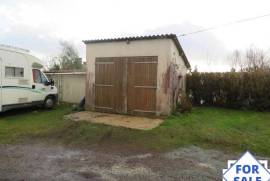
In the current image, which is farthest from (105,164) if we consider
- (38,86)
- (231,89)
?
(231,89)

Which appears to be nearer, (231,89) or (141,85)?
(141,85)

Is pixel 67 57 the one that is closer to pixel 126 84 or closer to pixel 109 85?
pixel 109 85

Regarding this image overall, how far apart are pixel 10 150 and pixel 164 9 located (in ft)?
31.4

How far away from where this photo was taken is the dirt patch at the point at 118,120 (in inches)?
359

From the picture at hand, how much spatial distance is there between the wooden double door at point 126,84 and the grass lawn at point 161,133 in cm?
145

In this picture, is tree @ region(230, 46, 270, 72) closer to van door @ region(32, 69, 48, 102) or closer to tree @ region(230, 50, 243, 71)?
tree @ region(230, 50, 243, 71)

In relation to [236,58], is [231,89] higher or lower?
lower

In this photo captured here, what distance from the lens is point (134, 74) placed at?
10.9 metres

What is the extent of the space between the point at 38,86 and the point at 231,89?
1019 centimetres

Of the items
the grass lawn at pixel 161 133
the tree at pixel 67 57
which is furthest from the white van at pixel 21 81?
the tree at pixel 67 57

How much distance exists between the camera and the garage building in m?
10.5
